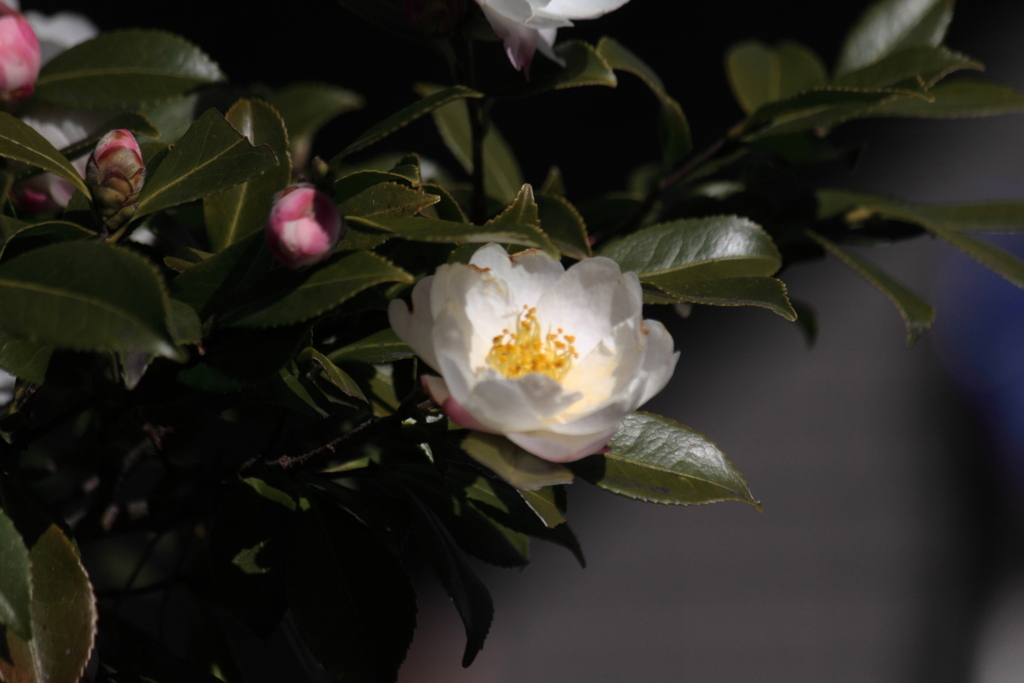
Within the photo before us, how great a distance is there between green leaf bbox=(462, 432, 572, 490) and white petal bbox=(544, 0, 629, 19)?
0.25 meters

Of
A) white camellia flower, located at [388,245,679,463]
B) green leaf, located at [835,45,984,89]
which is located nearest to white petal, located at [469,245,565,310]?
white camellia flower, located at [388,245,679,463]

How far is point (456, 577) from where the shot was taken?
0.43 m

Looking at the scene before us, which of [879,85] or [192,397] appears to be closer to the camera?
[192,397]

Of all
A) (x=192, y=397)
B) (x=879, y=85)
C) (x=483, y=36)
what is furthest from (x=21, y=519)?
(x=879, y=85)

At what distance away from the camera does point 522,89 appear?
0.49 meters

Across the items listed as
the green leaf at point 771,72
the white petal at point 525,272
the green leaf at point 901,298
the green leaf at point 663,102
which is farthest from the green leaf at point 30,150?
the green leaf at point 771,72

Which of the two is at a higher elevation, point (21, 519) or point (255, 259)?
point (255, 259)

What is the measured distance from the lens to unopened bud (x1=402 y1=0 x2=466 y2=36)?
43 centimetres

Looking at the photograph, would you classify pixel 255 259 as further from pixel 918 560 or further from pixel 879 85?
pixel 918 560

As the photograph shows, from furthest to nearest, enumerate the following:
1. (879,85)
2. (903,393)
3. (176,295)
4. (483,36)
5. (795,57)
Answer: (903,393)
(795,57)
(879,85)
(483,36)
(176,295)

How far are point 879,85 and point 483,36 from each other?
307 millimetres

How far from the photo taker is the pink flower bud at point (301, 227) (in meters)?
0.32

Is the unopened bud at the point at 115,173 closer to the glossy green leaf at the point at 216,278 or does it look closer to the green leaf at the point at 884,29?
the glossy green leaf at the point at 216,278

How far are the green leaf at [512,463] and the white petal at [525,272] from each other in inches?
3.3
